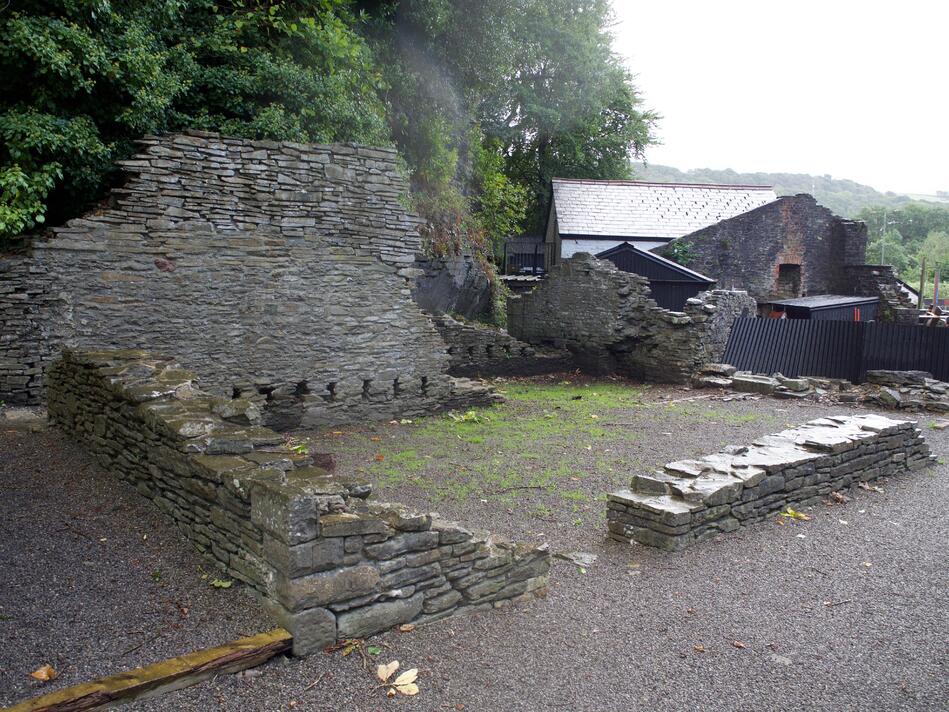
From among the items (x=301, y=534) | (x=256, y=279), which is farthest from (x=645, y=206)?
(x=301, y=534)

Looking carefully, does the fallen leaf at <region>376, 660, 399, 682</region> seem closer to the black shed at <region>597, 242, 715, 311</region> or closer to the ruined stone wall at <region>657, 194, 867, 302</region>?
the black shed at <region>597, 242, 715, 311</region>

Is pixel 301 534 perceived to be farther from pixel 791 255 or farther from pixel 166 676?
pixel 791 255

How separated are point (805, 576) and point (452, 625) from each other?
3.29m

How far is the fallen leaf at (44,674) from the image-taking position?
3.70m

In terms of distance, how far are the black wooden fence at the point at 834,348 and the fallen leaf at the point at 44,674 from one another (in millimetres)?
16793

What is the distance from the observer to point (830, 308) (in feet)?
77.0

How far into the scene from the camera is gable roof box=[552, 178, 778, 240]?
2677 centimetres

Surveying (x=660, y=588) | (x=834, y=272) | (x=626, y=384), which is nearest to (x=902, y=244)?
(x=834, y=272)

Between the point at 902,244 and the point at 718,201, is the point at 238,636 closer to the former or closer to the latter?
the point at 718,201

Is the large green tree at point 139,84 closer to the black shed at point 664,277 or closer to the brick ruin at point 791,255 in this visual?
the black shed at point 664,277

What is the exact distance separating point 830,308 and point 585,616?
21513 mm

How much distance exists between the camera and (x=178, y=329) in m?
9.79

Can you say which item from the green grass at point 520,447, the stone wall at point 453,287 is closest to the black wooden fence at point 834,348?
the green grass at point 520,447

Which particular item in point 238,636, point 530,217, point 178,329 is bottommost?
point 238,636
